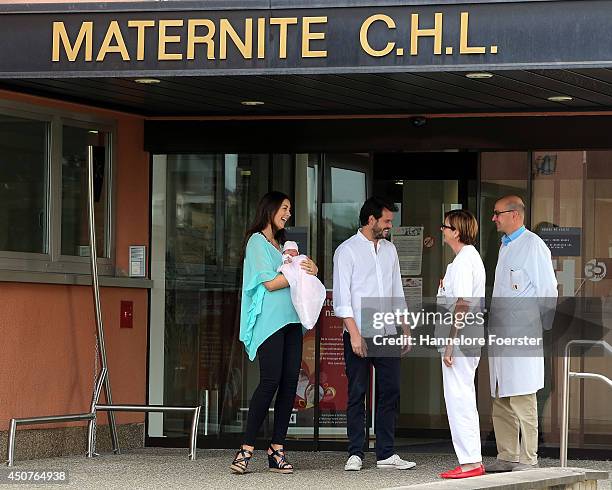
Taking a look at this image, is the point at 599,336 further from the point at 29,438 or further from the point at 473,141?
the point at 29,438

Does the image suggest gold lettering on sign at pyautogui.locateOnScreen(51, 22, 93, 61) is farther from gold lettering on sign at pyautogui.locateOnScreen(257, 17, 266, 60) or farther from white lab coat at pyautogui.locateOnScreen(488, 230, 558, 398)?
white lab coat at pyautogui.locateOnScreen(488, 230, 558, 398)

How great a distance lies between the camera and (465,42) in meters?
8.07

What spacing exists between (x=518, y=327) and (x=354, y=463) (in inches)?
58.9

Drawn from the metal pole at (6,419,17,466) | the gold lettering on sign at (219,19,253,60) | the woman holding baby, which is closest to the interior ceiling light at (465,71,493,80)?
the gold lettering on sign at (219,19,253,60)

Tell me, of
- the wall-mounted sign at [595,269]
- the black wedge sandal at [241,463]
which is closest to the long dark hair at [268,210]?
the black wedge sandal at [241,463]

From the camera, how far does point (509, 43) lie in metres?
8.02

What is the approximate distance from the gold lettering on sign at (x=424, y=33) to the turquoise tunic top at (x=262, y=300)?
1.78m

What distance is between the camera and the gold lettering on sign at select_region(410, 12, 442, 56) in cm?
811

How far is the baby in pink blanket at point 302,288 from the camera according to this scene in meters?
8.91

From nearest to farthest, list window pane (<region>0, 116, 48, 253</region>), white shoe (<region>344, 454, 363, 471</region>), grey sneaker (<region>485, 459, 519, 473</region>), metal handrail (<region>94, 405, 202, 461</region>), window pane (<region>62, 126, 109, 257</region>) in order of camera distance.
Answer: grey sneaker (<region>485, 459, 519, 473</region>) → white shoe (<region>344, 454, 363, 471</region>) → window pane (<region>0, 116, 48, 253</region>) → metal handrail (<region>94, 405, 202, 461</region>) → window pane (<region>62, 126, 109, 257</region>)

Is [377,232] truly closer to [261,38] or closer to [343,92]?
[343,92]

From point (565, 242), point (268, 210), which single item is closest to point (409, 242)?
point (565, 242)

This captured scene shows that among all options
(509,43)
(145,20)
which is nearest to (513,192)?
(509,43)

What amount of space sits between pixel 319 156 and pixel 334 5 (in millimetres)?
2713
